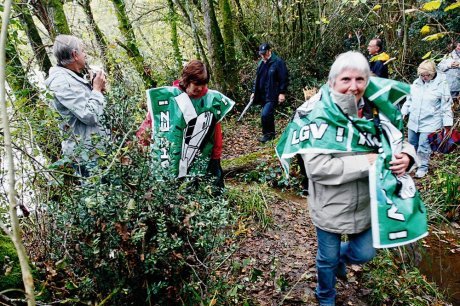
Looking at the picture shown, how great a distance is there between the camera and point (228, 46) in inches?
427

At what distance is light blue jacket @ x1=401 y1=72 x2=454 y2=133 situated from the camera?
5773 millimetres

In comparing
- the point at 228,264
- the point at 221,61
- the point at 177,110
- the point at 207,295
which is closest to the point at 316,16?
the point at 221,61

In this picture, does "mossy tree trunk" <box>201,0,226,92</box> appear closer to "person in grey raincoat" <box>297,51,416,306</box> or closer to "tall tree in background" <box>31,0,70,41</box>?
"tall tree in background" <box>31,0,70,41</box>

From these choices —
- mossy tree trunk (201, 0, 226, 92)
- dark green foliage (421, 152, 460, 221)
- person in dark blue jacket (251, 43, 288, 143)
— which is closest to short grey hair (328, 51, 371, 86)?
dark green foliage (421, 152, 460, 221)

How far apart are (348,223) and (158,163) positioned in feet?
4.56

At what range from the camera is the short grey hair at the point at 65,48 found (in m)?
3.23

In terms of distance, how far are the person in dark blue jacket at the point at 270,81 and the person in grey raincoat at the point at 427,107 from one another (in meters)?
2.68

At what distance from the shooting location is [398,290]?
340 cm

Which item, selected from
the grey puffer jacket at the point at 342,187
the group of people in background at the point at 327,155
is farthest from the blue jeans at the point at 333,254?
the grey puffer jacket at the point at 342,187

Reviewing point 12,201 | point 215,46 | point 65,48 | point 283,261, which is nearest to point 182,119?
point 65,48

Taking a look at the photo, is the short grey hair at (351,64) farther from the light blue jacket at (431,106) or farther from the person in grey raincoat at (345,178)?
the light blue jacket at (431,106)

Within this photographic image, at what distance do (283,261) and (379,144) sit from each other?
178cm

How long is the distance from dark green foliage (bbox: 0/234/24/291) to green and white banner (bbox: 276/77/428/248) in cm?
184

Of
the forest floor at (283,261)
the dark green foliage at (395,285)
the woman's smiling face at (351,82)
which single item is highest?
the woman's smiling face at (351,82)
